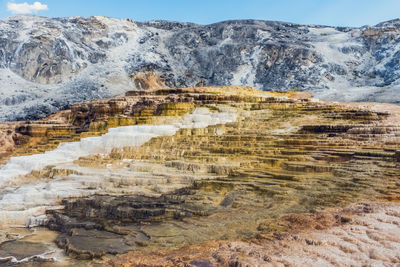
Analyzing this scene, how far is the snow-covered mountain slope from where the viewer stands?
93.4 ft

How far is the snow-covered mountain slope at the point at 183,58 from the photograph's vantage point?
2845cm

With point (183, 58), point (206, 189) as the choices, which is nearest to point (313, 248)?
point (206, 189)

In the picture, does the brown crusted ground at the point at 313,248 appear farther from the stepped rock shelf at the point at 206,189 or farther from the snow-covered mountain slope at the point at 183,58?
the snow-covered mountain slope at the point at 183,58

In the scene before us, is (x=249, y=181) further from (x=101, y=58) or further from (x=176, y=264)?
(x=101, y=58)

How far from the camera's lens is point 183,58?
37.6 metres

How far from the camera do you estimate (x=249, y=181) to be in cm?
760

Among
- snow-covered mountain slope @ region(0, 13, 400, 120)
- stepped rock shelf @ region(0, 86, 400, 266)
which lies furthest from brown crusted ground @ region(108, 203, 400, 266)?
snow-covered mountain slope @ region(0, 13, 400, 120)

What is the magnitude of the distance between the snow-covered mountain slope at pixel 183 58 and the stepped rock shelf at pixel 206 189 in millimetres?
15298

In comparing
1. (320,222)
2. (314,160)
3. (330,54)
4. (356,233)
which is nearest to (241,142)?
(314,160)

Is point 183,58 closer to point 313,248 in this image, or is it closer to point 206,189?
point 206,189

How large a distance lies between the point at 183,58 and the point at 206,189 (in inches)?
1242

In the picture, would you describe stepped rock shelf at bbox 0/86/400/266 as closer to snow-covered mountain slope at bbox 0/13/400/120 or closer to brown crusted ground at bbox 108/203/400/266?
brown crusted ground at bbox 108/203/400/266

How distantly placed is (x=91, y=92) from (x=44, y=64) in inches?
289

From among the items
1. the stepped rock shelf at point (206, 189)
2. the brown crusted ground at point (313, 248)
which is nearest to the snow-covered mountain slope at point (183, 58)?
the stepped rock shelf at point (206, 189)
